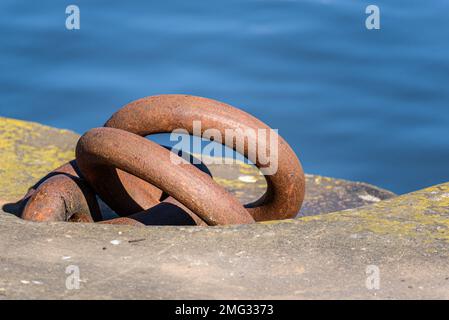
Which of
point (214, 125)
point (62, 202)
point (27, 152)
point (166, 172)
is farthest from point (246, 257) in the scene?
point (27, 152)

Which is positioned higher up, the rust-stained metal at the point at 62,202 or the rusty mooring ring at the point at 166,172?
the rusty mooring ring at the point at 166,172

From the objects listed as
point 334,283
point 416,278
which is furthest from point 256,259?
point 416,278

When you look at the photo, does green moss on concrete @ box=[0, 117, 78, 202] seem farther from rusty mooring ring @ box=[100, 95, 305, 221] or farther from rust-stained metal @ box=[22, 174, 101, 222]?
rusty mooring ring @ box=[100, 95, 305, 221]

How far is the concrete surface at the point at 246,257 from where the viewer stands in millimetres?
2852

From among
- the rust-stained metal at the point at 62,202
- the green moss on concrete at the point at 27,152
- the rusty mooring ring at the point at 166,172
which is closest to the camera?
the rusty mooring ring at the point at 166,172

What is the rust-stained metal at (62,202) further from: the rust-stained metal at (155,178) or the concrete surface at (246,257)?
the concrete surface at (246,257)

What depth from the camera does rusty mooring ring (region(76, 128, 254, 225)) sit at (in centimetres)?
336

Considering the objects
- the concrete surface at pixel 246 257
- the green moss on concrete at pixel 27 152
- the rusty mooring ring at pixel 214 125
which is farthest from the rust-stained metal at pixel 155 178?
the green moss on concrete at pixel 27 152

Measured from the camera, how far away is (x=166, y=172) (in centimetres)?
336

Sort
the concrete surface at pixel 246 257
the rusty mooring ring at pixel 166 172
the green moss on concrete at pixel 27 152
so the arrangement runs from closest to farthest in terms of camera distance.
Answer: the concrete surface at pixel 246 257 → the rusty mooring ring at pixel 166 172 → the green moss on concrete at pixel 27 152

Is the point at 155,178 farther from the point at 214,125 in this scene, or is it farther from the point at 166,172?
the point at 214,125

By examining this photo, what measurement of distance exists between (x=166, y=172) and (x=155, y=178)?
42 mm

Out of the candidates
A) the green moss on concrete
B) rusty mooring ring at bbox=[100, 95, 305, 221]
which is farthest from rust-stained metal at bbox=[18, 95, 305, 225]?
the green moss on concrete
